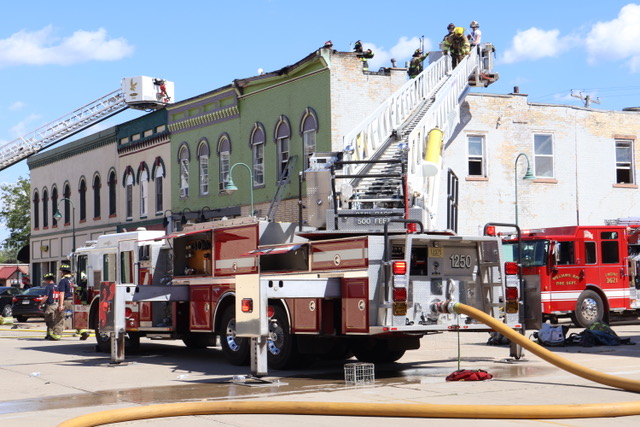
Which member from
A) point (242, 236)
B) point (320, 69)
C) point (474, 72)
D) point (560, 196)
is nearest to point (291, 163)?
point (320, 69)

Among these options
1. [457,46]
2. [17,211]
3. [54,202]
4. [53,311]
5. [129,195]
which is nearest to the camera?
[53,311]

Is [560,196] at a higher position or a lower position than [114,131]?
lower

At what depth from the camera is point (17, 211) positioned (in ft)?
291

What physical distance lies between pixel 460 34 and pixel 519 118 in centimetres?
581

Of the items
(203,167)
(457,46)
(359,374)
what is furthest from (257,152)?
(359,374)

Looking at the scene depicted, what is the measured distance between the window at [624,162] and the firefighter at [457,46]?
916cm

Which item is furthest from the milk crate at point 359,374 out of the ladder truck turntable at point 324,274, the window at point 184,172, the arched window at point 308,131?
the window at point 184,172

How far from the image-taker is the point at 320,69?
102 ft

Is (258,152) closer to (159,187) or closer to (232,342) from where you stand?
(159,187)

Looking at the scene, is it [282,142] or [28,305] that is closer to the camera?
[282,142]

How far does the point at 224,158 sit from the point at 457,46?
1104cm

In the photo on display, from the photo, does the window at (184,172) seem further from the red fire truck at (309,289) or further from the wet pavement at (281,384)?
the red fire truck at (309,289)

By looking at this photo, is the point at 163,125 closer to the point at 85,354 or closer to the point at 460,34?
the point at 460,34

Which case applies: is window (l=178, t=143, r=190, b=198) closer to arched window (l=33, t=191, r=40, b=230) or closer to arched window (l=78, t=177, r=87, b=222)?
arched window (l=78, t=177, r=87, b=222)
